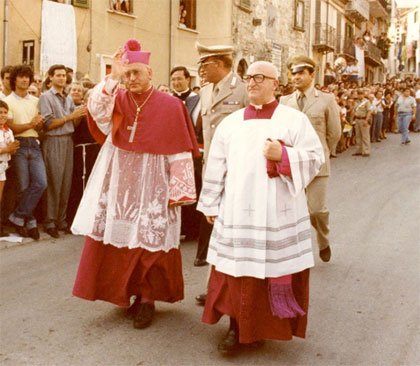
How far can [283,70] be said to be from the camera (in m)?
31.2

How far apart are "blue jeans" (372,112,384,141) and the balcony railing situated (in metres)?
22.3

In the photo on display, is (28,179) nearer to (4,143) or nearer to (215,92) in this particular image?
(4,143)

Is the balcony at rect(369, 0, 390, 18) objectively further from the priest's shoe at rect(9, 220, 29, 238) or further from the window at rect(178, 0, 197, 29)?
the priest's shoe at rect(9, 220, 29, 238)

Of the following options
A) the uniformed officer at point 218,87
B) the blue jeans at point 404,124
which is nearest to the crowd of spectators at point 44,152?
the uniformed officer at point 218,87

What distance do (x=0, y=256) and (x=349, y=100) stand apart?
51.9 ft

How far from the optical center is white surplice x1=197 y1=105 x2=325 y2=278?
A: 418cm

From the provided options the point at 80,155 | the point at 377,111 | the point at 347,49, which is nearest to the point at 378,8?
the point at 347,49

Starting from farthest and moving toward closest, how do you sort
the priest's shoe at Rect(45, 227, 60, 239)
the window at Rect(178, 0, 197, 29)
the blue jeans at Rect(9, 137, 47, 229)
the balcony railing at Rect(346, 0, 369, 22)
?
the balcony railing at Rect(346, 0, 369, 22) < the window at Rect(178, 0, 197, 29) < the priest's shoe at Rect(45, 227, 60, 239) < the blue jeans at Rect(9, 137, 47, 229)

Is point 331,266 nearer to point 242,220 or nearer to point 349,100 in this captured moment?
point 242,220

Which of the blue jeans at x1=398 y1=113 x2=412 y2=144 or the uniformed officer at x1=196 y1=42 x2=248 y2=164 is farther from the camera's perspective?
the blue jeans at x1=398 y1=113 x2=412 y2=144

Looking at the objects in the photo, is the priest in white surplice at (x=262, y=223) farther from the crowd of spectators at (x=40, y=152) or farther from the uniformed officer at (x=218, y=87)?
the crowd of spectators at (x=40, y=152)

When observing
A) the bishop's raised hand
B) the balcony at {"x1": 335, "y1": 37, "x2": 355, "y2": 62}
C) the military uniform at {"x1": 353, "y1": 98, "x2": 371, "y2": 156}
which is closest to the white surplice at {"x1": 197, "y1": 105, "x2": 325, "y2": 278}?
the bishop's raised hand

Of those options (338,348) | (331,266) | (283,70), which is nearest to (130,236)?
(338,348)

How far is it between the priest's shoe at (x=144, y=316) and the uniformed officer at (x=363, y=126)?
14687mm
